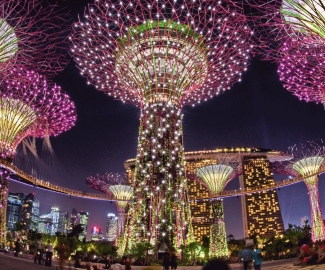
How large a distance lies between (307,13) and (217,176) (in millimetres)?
21456

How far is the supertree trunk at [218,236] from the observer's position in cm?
2834

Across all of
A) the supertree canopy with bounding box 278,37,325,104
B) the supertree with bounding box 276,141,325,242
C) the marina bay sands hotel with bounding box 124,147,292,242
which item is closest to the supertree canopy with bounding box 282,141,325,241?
the supertree with bounding box 276,141,325,242

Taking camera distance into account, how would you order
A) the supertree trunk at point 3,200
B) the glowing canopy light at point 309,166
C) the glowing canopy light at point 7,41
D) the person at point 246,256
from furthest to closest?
the glowing canopy light at point 309,166, the supertree trunk at point 3,200, the glowing canopy light at point 7,41, the person at point 246,256

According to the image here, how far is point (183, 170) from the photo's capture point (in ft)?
Answer: 64.6

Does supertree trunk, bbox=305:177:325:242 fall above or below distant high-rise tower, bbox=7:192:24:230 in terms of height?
below

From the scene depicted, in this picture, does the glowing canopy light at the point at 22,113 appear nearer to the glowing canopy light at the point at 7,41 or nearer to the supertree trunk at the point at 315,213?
the glowing canopy light at the point at 7,41

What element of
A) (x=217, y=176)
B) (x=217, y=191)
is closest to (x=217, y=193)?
(x=217, y=191)

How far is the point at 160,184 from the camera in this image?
19.0 m

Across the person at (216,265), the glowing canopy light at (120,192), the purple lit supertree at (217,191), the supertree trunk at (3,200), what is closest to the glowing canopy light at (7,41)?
the person at (216,265)

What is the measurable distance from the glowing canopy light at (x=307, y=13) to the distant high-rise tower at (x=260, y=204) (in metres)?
71.3

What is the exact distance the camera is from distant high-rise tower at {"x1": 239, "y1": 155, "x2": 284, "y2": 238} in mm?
83500

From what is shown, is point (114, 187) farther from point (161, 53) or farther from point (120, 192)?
point (161, 53)

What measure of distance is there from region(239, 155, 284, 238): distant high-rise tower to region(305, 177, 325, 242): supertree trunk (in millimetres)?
48510

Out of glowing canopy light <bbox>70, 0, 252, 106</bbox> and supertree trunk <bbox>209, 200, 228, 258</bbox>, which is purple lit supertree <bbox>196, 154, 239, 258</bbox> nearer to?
supertree trunk <bbox>209, 200, 228, 258</bbox>
